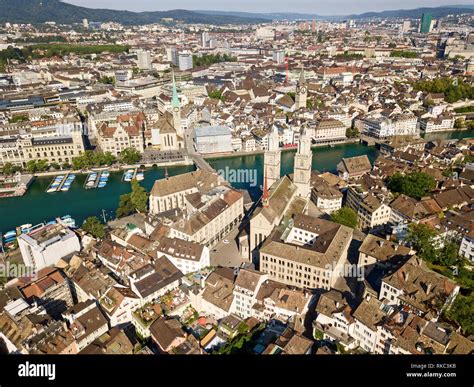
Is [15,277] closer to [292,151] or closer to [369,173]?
[369,173]

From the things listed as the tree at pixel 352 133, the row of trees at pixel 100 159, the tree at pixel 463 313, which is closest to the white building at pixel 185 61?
the tree at pixel 352 133

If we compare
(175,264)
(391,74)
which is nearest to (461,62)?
(391,74)


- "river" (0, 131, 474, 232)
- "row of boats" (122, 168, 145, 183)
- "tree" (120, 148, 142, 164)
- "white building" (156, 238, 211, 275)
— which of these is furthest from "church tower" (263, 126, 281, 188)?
"tree" (120, 148, 142, 164)

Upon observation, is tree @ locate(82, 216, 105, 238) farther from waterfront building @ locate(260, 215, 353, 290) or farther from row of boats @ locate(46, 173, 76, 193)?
waterfront building @ locate(260, 215, 353, 290)

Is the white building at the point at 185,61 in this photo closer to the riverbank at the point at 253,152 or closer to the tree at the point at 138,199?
the riverbank at the point at 253,152

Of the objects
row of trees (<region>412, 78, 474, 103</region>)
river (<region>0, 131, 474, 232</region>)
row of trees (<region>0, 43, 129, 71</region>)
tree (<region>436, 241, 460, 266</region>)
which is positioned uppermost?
row of trees (<region>0, 43, 129, 71</region>)

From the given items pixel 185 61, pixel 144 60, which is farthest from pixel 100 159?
pixel 185 61

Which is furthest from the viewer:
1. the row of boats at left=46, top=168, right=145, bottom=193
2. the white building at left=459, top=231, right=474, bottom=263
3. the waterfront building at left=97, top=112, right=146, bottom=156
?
the waterfront building at left=97, top=112, right=146, bottom=156
